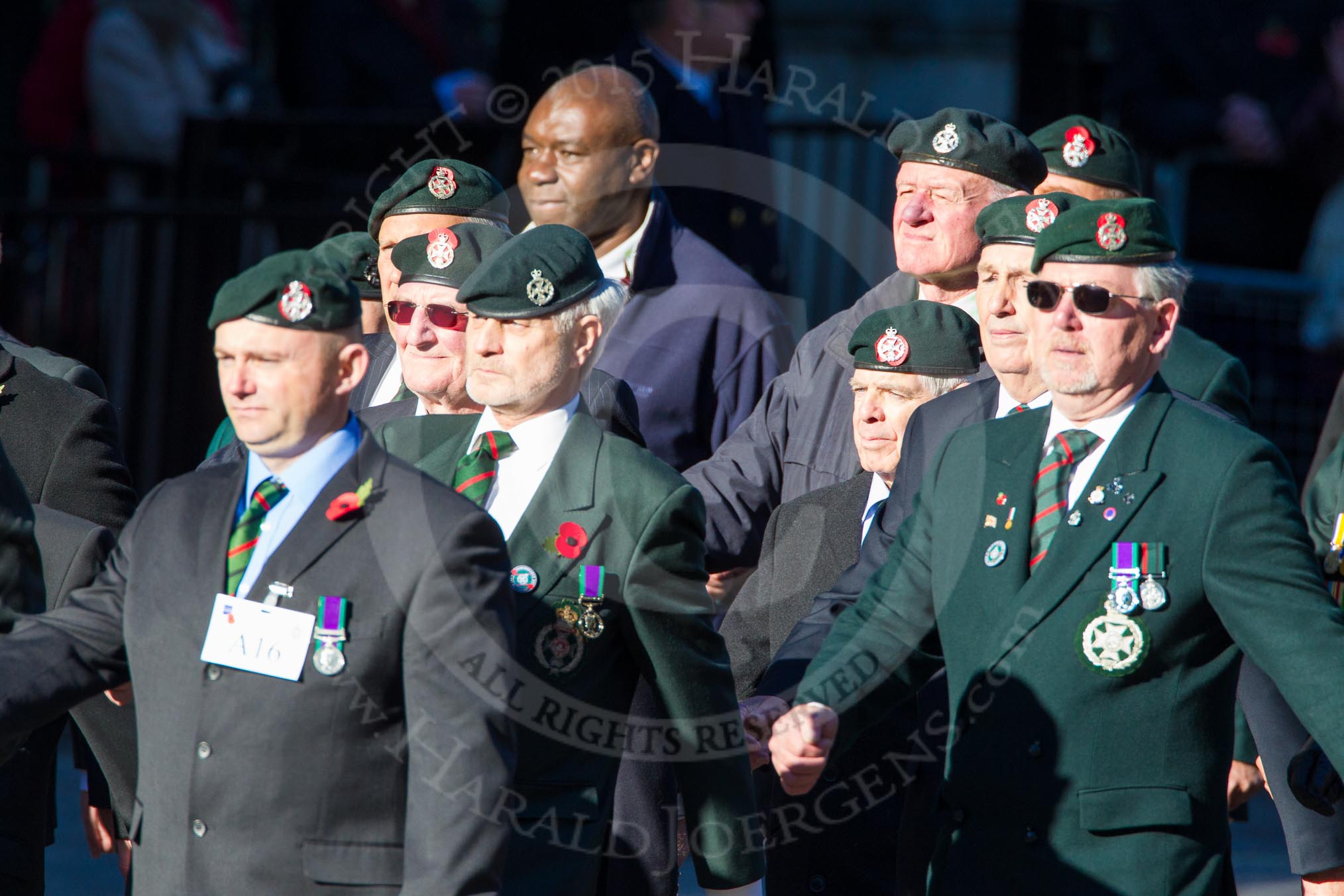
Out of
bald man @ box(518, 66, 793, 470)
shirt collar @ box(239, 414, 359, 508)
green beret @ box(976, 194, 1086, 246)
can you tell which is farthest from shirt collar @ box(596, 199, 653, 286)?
shirt collar @ box(239, 414, 359, 508)

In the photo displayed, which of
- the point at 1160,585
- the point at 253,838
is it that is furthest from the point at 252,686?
the point at 1160,585

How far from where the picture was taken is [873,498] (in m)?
4.95

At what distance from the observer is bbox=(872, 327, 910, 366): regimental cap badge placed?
4.89 metres

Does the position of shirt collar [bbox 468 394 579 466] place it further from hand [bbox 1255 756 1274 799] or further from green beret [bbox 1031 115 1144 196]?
green beret [bbox 1031 115 1144 196]

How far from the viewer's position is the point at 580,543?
4.01 meters

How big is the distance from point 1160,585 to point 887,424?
1.32m

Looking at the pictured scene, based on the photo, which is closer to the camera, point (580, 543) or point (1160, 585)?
point (1160, 585)

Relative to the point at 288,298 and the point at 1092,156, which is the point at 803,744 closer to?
the point at 288,298

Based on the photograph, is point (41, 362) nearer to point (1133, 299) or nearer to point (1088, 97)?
point (1133, 299)

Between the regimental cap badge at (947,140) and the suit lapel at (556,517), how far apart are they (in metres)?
1.68

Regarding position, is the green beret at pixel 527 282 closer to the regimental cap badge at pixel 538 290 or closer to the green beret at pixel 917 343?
the regimental cap badge at pixel 538 290

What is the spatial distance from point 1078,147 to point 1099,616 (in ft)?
7.71

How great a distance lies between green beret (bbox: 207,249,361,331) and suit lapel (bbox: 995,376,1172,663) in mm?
1301

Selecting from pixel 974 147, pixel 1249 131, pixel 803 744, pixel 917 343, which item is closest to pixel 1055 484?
pixel 803 744
